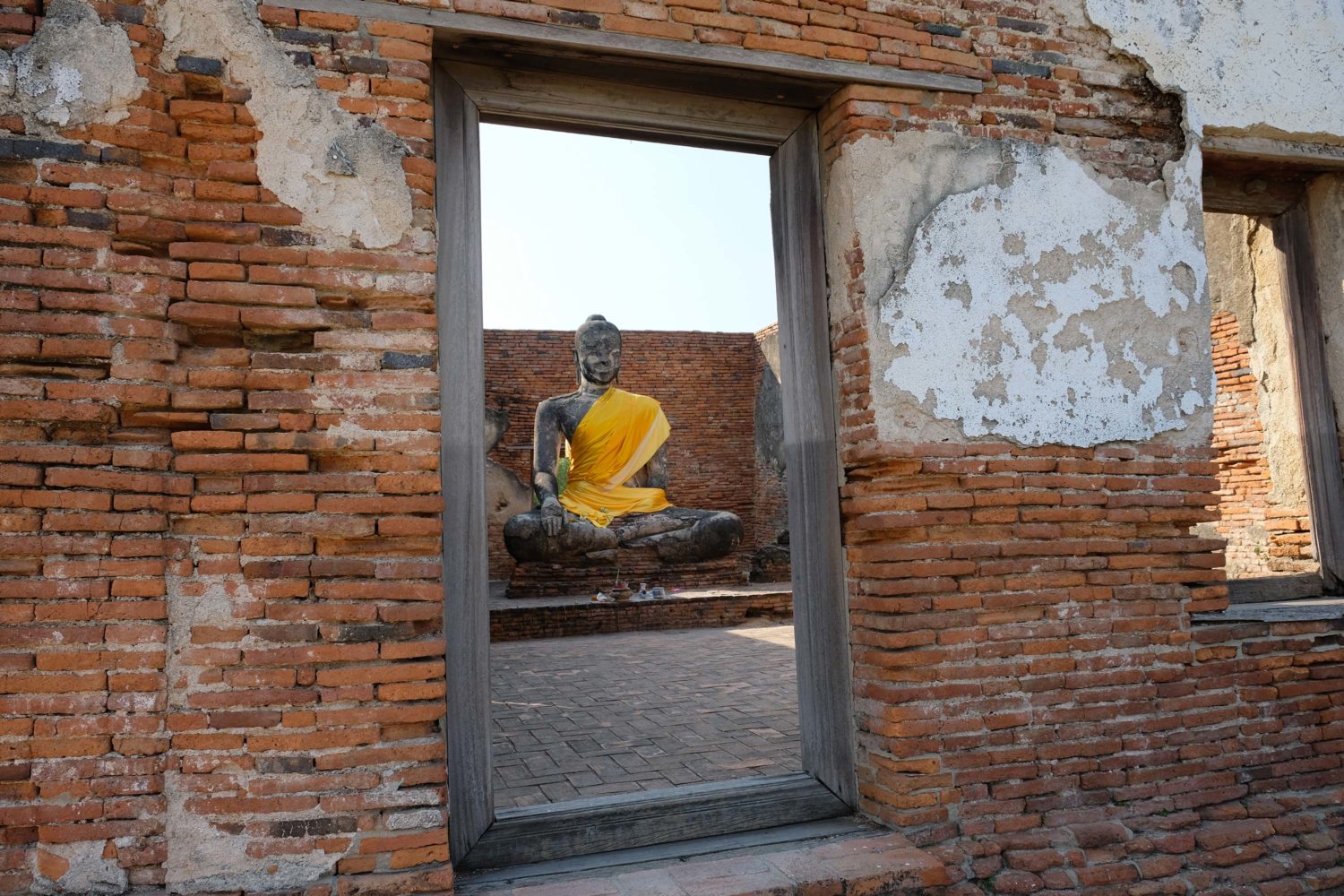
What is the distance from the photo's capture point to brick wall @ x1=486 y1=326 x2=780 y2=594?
17.2 m

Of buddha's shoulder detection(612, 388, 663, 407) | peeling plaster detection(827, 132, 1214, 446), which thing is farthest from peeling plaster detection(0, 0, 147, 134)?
buddha's shoulder detection(612, 388, 663, 407)

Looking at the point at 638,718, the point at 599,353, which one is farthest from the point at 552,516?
the point at 638,718

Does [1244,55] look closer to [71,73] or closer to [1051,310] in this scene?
[1051,310]

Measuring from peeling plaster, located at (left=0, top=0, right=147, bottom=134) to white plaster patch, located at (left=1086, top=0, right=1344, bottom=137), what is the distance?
3783 mm

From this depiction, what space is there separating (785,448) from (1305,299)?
3.25 metres

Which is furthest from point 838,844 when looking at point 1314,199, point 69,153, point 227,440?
point 1314,199

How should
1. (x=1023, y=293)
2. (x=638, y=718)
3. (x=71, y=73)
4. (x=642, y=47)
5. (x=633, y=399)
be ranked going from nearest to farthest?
(x=71, y=73), (x=642, y=47), (x=1023, y=293), (x=638, y=718), (x=633, y=399)

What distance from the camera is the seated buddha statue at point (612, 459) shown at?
783cm

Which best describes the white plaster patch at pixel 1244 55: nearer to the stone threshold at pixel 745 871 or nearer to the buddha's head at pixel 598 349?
the stone threshold at pixel 745 871

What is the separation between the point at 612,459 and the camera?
26.7 ft

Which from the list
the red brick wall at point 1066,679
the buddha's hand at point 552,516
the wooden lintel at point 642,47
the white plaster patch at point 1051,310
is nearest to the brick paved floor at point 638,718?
the red brick wall at point 1066,679

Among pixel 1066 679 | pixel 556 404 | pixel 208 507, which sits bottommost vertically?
pixel 1066 679

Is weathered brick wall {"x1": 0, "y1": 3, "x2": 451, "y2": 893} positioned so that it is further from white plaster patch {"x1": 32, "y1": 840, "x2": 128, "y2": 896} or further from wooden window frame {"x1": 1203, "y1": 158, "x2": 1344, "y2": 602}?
wooden window frame {"x1": 1203, "y1": 158, "x2": 1344, "y2": 602}

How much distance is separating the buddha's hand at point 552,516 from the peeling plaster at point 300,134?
413 centimetres
